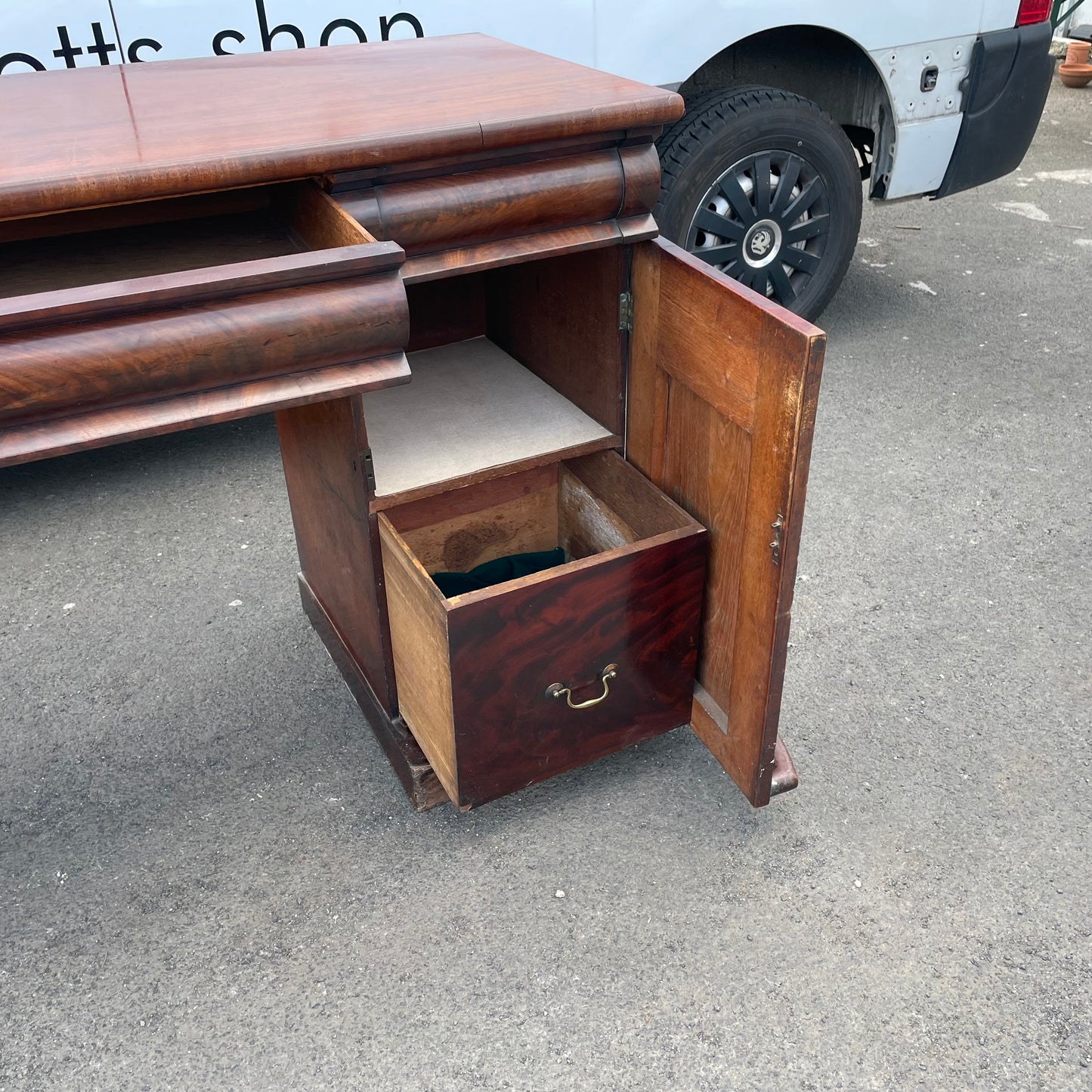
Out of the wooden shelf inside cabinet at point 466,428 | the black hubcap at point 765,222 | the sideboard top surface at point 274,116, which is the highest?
the sideboard top surface at point 274,116

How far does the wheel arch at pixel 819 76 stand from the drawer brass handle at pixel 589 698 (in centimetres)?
187

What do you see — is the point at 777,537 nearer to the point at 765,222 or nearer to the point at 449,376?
the point at 449,376

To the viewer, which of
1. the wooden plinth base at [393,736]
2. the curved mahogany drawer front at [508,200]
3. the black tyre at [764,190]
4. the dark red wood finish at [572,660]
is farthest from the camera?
the black tyre at [764,190]

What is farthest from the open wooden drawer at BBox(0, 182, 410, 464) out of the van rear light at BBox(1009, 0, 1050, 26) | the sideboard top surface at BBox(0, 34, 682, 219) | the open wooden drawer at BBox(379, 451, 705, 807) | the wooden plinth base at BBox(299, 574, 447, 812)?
the van rear light at BBox(1009, 0, 1050, 26)

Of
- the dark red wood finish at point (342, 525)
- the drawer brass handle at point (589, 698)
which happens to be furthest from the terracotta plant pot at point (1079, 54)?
the drawer brass handle at point (589, 698)

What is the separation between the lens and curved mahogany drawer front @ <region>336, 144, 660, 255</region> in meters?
1.26

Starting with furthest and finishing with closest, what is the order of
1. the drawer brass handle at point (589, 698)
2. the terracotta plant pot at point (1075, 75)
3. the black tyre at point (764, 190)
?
the terracotta plant pot at point (1075, 75) < the black tyre at point (764, 190) < the drawer brass handle at point (589, 698)

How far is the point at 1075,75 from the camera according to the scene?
5.70 meters

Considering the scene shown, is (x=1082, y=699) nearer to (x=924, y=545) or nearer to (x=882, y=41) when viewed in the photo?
(x=924, y=545)

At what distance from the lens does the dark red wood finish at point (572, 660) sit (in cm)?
137

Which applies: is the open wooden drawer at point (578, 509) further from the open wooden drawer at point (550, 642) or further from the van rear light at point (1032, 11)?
the van rear light at point (1032, 11)

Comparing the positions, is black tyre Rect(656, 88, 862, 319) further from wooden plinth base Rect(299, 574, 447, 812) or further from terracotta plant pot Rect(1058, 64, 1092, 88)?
terracotta plant pot Rect(1058, 64, 1092, 88)

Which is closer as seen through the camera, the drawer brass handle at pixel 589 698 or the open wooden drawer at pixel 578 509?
the open wooden drawer at pixel 578 509

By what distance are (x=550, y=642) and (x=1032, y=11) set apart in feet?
8.16
